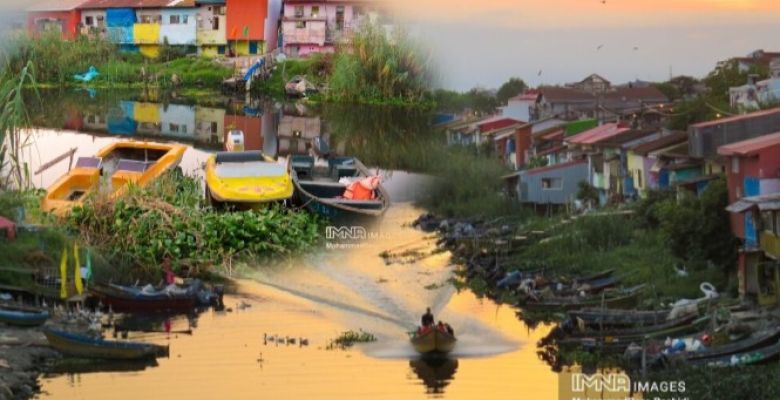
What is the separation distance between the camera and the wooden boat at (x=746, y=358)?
1047 centimetres

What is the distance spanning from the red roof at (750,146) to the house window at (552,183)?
17.4ft

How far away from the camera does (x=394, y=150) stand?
65.7 feet

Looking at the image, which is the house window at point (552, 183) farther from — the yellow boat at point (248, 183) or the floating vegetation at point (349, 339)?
the floating vegetation at point (349, 339)

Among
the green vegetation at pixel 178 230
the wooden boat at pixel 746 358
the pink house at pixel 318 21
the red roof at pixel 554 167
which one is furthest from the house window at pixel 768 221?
the pink house at pixel 318 21

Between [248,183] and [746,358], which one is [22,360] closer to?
[248,183]

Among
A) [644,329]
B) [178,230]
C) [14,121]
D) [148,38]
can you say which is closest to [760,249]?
[644,329]

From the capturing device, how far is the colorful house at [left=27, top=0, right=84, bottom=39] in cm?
3819

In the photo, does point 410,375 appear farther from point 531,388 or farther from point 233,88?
point 233,88

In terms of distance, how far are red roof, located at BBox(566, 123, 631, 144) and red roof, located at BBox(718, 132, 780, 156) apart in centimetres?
552

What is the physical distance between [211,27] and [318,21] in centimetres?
340

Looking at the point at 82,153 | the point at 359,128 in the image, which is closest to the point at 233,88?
the point at 359,128

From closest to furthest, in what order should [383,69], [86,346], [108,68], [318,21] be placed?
[86,346] < [383,69] < [318,21] < [108,68]

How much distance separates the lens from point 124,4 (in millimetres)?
37812

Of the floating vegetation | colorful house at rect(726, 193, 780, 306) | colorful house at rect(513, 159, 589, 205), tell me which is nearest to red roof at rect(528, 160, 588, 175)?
colorful house at rect(513, 159, 589, 205)
